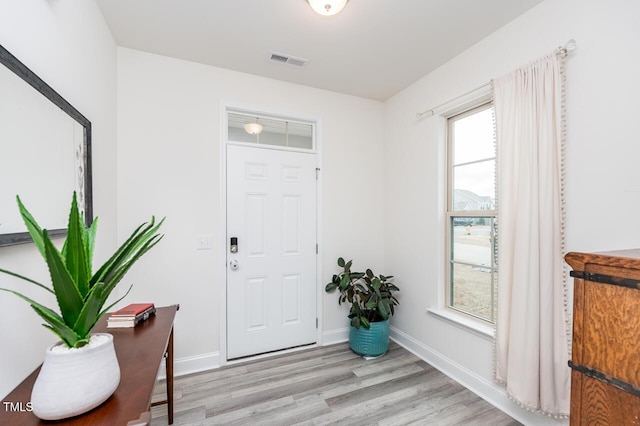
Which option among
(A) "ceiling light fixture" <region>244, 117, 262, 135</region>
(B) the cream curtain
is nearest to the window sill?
(B) the cream curtain

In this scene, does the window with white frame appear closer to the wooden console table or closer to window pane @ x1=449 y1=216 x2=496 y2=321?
window pane @ x1=449 y1=216 x2=496 y2=321

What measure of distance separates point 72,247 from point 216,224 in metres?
1.64

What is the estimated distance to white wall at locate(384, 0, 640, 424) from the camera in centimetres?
140

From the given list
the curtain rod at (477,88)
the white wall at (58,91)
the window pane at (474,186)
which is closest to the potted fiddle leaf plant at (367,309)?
the window pane at (474,186)

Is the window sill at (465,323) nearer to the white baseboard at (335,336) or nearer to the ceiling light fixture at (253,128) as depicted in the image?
the white baseboard at (335,336)

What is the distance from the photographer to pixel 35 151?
3.42 feet

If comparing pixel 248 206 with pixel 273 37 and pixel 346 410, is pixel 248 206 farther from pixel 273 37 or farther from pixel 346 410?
pixel 346 410

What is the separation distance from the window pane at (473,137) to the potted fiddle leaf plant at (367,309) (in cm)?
140

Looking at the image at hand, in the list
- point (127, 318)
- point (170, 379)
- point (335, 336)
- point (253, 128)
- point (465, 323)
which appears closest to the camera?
point (127, 318)

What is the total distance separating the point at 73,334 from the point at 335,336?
251 centimetres

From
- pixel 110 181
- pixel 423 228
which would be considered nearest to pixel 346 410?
pixel 423 228

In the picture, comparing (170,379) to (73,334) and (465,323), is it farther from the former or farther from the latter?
(465,323)

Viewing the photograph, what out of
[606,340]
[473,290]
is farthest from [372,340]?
[606,340]

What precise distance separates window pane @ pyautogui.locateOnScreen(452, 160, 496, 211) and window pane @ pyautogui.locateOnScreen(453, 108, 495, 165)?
0.25 ft
